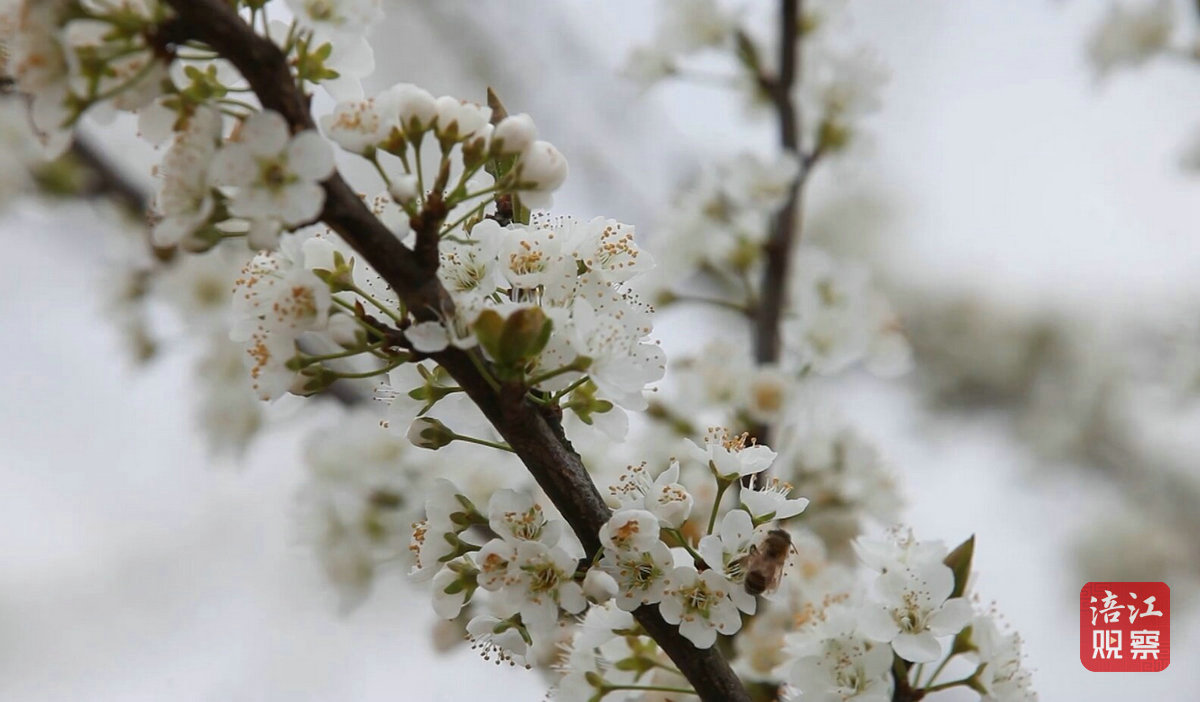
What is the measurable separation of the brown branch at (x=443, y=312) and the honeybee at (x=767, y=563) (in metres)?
0.04

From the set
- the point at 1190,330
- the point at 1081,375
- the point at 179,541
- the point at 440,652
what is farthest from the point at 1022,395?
the point at 179,541

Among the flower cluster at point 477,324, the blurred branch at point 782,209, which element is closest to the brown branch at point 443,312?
the flower cluster at point 477,324

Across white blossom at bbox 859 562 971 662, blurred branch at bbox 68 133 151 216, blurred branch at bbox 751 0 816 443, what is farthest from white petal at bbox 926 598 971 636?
blurred branch at bbox 68 133 151 216

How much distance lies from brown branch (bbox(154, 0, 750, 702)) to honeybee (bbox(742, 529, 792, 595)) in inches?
1.7

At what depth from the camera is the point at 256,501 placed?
211 cm

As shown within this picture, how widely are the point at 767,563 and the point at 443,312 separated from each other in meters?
0.16

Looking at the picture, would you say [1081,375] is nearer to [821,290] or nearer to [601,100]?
[601,100]

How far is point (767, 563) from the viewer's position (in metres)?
A: 0.40

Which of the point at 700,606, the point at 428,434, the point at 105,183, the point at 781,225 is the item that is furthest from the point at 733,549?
the point at 105,183

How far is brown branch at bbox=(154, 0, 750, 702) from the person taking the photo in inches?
13.9

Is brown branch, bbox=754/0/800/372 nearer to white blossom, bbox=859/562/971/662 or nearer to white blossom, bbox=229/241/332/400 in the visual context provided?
white blossom, bbox=859/562/971/662

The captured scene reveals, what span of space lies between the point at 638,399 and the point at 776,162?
60 centimetres

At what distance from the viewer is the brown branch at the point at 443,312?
35 centimetres

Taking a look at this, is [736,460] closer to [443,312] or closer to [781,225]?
[443,312]
